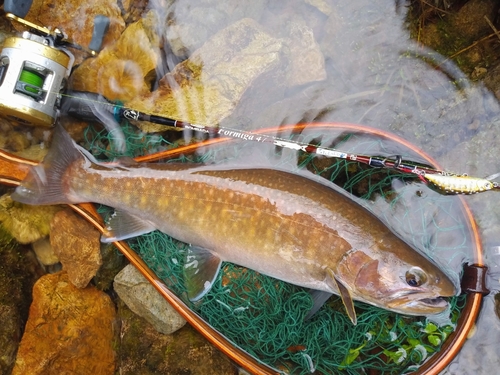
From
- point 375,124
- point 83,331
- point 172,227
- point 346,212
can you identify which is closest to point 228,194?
point 172,227

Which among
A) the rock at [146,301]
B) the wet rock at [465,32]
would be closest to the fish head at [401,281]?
the rock at [146,301]

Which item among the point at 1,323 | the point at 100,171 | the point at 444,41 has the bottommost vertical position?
the point at 1,323

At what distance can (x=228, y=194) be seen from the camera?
3.16m

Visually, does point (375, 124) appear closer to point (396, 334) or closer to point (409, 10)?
point (409, 10)

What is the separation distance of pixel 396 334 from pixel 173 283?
6.03 feet

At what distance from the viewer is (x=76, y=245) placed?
361cm

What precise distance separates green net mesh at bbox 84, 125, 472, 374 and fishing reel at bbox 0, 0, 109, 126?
1.02 m

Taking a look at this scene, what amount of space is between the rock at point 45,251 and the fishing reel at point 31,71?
1.14 m

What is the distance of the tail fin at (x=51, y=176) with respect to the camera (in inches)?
134

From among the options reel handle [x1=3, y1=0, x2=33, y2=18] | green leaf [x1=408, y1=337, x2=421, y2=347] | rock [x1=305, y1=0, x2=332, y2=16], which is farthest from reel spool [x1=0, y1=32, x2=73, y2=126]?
green leaf [x1=408, y1=337, x2=421, y2=347]

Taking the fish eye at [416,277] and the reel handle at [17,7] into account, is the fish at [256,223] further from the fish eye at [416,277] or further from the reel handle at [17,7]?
the reel handle at [17,7]

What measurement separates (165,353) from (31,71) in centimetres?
252

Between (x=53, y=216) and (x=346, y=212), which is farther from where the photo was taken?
(x=53, y=216)

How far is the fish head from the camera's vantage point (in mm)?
2721
